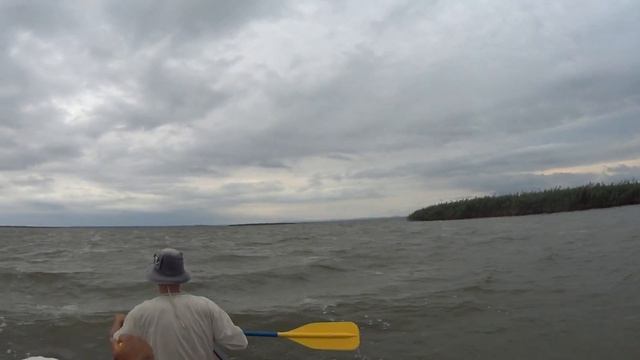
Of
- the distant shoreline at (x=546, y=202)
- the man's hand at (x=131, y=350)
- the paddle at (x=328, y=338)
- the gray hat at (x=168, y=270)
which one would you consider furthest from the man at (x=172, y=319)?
the distant shoreline at (x=546, y=202)

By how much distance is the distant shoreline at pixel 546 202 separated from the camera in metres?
52.2

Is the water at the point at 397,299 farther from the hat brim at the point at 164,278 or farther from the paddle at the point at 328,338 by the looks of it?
the hat brim at the point at 164,278

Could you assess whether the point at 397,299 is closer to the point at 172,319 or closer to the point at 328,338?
the point at 328,338

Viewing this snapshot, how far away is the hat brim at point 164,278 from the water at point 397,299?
456 centimetres

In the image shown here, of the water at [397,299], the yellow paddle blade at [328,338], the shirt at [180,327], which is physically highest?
the shirt at [180,327]

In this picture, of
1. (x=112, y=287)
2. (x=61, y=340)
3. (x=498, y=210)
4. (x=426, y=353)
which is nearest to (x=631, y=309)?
(x=426, y=353)

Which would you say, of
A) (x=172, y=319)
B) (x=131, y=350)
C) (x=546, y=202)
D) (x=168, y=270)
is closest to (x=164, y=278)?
(x=168, y=270)

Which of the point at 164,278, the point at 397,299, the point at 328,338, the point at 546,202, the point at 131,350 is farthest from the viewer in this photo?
the point at 546,202

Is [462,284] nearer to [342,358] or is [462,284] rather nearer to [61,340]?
[342,358]

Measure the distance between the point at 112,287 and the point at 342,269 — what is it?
7.38 metres

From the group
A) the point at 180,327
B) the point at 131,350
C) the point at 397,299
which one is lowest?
the point at 397,299

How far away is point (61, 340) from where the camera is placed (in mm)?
9906

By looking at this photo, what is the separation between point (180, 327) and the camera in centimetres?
472

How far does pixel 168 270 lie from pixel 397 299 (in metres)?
8.79
